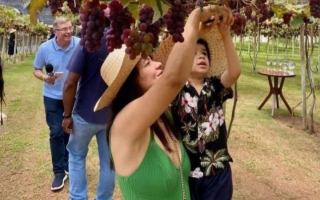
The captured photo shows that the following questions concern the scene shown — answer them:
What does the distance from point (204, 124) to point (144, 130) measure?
2.30ft

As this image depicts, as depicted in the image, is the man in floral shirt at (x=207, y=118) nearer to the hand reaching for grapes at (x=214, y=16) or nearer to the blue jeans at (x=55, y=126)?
the hand reaching for grapes at (x=214, y=16)

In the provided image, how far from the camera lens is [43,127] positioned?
6520 mm

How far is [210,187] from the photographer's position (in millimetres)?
1927

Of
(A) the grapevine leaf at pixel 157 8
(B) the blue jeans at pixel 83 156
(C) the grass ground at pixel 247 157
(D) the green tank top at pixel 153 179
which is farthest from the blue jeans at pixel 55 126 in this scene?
(A) the grapevine leaf at pixel 157 8

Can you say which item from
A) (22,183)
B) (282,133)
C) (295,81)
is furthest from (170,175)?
(295,81)

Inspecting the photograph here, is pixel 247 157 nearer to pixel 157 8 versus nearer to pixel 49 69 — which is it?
pixel 49 69

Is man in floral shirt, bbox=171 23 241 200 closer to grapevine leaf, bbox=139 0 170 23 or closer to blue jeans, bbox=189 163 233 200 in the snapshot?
blue jeans, bbox=189 163 233 200

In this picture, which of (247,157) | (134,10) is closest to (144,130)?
(134,10)

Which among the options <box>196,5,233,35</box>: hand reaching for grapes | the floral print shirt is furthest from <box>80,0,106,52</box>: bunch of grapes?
the floral print shirt

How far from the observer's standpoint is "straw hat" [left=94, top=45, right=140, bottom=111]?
1.42 meters

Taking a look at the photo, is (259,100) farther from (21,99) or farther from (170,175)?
(170,175)

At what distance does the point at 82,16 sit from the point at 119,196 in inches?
129

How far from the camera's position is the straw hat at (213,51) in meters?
1.56

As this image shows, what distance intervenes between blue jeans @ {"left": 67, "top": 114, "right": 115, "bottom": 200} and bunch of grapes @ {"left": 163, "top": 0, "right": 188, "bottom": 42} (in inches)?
91.4
